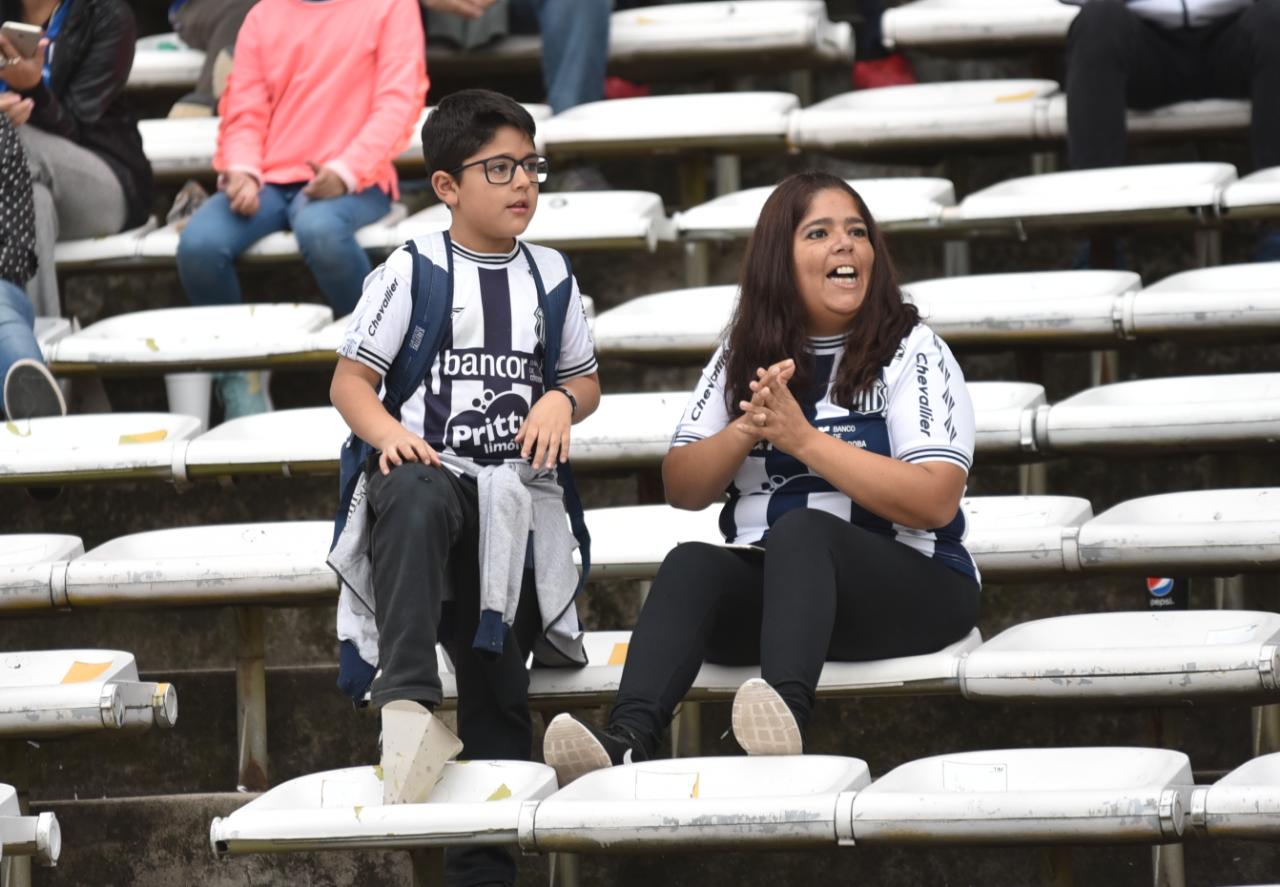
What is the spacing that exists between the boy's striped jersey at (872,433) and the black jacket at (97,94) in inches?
83.0

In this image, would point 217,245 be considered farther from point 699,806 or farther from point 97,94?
point 699,806

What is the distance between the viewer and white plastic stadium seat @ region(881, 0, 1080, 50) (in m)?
4.59

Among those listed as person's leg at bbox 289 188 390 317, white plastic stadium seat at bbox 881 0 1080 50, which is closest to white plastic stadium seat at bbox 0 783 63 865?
person's leg at bbox 289 188 390 317

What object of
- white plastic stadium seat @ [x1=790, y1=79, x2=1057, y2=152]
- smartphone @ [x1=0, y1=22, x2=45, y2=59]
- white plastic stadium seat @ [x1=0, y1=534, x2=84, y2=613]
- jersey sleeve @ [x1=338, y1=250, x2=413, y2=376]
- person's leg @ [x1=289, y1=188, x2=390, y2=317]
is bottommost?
white plastic stadium seat @ [x1=0, y1=534, x2=84, y2=613]

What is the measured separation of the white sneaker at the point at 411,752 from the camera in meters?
2.37

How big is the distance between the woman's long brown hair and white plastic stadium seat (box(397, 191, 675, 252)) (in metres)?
1.15

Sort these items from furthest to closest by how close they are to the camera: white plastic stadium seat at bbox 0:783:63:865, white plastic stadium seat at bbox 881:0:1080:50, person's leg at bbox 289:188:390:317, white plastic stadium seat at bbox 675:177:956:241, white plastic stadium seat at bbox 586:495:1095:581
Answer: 1. white plastic stadium seat at bbox 881:0:1080:50
2. person's leg at bbox 289:188:390:317
3. white plastic stadium seat at bbox 675:177:956:241
4. white plastic stadium seat at bbox 586:495:1095:581
5. white plastic stadium seat at bbox 0:783:63:865

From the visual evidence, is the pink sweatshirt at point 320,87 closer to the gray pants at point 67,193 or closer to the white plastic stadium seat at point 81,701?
the gray pants at point 67,193

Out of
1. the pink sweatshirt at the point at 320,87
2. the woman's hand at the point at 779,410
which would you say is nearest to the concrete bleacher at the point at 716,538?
the pink sweatshirt at the point at 320,87

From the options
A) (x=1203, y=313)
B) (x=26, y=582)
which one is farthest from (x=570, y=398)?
(x=1203, y=313)

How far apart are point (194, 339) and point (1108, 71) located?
1.88 meters

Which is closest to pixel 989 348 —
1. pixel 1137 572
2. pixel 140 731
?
pixel 1137 572

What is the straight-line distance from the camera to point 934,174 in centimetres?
475

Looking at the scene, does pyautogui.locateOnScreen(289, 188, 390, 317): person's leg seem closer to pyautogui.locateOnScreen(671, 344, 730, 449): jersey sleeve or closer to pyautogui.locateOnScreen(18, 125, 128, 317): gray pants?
pyautogui.locateOnScreen(18, 125, 128, 317): gray pants
